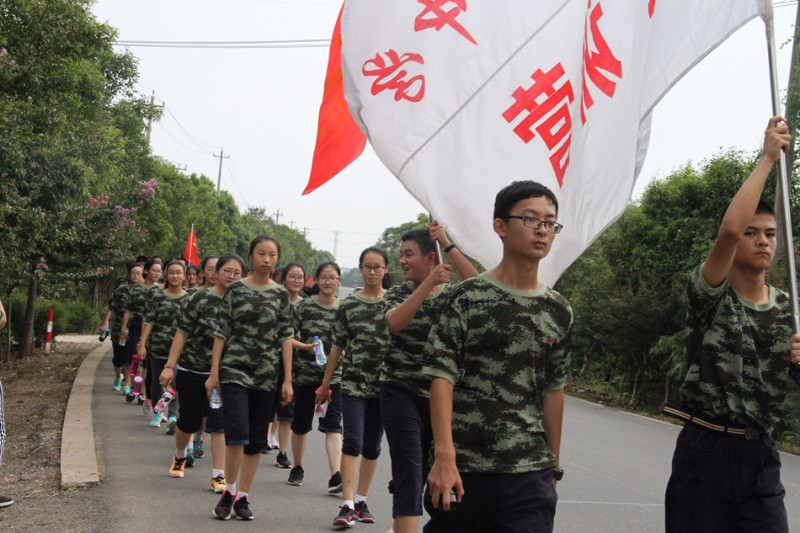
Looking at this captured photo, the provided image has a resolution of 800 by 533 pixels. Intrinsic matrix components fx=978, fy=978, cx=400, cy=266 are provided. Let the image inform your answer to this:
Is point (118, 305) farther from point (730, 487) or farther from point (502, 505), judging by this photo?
point (730, 487)

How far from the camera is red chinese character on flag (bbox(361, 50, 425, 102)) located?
16.1 ft

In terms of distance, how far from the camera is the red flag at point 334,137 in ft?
19.1

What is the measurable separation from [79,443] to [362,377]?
4.14 metres

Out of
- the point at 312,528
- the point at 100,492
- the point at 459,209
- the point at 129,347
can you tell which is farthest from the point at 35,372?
the point at 459,209

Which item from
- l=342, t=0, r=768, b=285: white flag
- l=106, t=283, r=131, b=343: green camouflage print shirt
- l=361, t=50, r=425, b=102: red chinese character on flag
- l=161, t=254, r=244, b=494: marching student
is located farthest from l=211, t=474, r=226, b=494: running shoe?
l=106, t=283, r=131, b=343: green camouflage print shirt

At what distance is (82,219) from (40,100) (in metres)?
3.98

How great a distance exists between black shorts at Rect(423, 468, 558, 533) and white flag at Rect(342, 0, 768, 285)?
4.18 feet

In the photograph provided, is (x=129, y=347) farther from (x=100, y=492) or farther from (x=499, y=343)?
(x=499, y=343)

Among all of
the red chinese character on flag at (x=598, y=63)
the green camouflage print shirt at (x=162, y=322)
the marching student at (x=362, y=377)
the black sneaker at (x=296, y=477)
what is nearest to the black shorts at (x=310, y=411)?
the black sneaker at (x=296, y=477)

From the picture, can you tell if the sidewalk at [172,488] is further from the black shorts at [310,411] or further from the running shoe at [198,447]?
the black shorts at [310,411]

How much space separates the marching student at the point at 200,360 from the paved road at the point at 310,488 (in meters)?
0.43

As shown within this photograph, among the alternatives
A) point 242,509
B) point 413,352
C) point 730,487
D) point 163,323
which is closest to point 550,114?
point 413,352

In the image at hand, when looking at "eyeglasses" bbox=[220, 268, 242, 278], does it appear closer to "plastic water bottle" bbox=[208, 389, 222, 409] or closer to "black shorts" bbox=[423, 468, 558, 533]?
"plastic water bottle" bbox=[208, 389, 222, 409]

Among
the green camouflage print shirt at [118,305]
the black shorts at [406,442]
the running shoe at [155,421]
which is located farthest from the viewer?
the green camouflage print shirt at [118,305]
